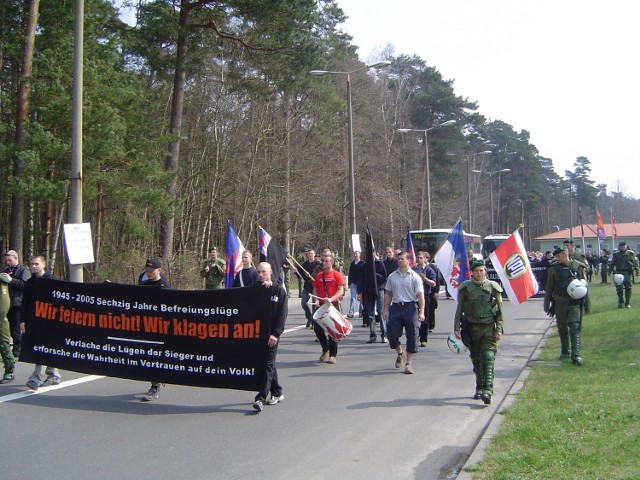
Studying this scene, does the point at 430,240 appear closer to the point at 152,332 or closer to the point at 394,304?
the point at 394,304

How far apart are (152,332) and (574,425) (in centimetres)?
491

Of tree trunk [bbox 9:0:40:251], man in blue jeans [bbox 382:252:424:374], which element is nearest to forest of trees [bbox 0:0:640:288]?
tree trunk [bbox 9:0:40:251]

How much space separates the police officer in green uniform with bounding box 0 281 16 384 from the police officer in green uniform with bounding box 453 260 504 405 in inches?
241

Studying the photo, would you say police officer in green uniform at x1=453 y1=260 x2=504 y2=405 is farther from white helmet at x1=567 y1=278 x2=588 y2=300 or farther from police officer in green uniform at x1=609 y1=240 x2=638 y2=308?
police officer in green uniform at x1=609 y1=240 x2=638 y2=308

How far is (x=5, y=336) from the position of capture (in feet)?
30.8

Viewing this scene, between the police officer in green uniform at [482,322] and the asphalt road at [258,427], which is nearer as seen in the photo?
the asphalt road at [258,427]

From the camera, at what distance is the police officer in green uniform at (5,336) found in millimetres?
9375

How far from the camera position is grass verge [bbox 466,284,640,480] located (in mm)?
5480

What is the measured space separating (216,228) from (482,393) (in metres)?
32.7

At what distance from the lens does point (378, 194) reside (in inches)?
1849

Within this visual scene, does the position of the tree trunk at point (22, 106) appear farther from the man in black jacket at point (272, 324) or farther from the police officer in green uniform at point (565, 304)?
the police officer in green uniform at point (565, 304)

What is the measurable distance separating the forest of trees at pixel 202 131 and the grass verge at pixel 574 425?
15.1m

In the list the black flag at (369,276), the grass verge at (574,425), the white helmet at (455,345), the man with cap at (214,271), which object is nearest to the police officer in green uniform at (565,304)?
the grass verge at (574,425)

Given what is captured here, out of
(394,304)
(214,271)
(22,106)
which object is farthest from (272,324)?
(22,106)
